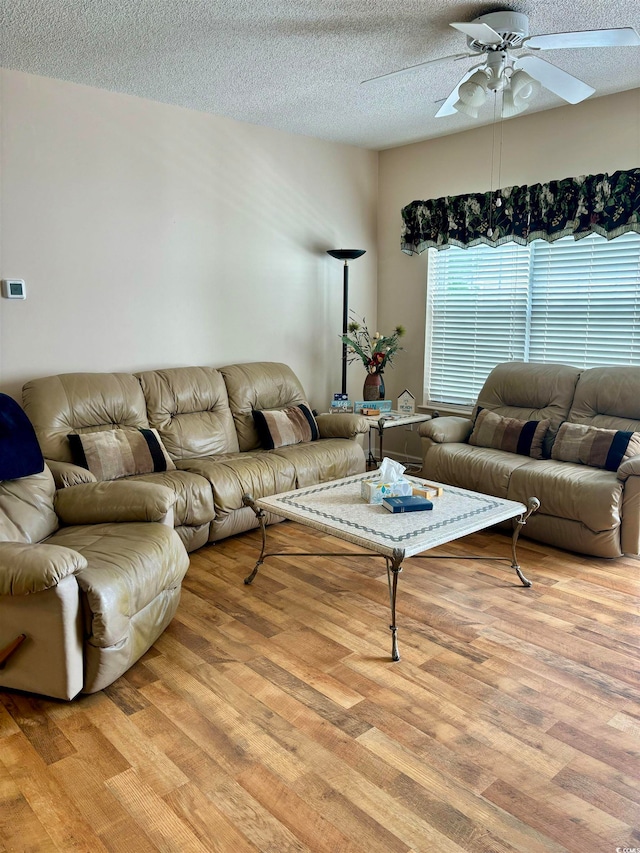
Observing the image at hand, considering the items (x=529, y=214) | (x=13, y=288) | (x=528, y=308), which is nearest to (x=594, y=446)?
(x=528, y=308)

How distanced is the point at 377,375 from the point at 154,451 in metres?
A: 2.13

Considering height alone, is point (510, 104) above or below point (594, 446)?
above

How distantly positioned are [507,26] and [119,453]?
9.42 feet

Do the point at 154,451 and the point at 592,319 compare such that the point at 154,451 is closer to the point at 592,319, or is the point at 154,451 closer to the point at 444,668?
the point at 444,668

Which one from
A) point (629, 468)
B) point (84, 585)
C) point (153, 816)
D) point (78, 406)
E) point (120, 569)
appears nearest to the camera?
point (153, 816)

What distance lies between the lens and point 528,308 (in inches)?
191

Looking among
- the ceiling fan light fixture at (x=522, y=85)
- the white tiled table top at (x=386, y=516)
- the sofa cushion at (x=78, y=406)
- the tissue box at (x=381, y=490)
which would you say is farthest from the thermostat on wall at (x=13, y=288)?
the ceiling fan light fixture at (x=522, y=85)

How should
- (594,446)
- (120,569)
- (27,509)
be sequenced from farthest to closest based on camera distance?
(594,446) → (27,509) → (120,569)

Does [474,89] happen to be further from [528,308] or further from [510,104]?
[528,308]

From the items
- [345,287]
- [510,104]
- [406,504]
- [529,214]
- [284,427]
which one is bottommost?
[406,504]

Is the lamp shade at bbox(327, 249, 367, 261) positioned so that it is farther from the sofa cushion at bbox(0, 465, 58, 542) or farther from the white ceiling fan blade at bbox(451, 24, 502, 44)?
the sofa cushion at bbox(0, 465, 58, 542)

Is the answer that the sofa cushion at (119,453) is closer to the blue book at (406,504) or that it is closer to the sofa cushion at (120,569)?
the sofa cushion at (120,569)

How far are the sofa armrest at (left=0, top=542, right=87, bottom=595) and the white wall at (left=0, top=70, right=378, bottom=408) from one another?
6.14ft

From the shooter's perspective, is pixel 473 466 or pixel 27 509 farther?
pixel 473 466
